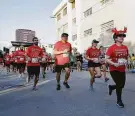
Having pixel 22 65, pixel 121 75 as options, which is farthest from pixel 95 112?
pixel 22 65

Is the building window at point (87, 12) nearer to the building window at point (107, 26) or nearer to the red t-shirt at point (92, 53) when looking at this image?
the building window at point (107, 26)

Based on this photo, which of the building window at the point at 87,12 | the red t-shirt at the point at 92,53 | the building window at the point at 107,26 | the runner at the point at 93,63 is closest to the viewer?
the runner at the point at 93,63

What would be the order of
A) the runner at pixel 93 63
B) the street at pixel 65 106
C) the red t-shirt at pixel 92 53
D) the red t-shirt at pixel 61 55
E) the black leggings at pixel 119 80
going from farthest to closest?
the red t-shirt at pixel 92 53, the red t-shirt at pixel 61 55, the runner at pixel 93 63, the black leggings at pixel 119 80, the street at pixel 65 106

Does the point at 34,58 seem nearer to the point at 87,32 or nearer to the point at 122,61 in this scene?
the point at 122,61

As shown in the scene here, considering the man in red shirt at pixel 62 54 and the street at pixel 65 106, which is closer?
the street at pixel 65 106

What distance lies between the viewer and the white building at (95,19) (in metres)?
26.1

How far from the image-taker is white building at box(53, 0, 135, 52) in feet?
85.7

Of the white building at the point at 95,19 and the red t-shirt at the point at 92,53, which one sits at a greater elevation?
the white building at the point at 95,19

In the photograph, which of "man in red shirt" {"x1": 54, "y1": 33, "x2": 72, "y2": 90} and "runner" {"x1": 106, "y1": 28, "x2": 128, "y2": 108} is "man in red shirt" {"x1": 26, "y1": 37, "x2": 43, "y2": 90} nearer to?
"man in red shirt" {"x1": 54, "y1": 33, "x2": 72, "y2": 90}

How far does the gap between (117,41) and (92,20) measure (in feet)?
93.9

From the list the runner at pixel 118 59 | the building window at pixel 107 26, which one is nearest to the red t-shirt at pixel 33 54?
the runner at pixel 118 59

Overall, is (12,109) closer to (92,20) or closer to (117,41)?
(117,41)

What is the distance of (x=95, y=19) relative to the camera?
3431 cm

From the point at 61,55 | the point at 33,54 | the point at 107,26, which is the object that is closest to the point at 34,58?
the point at 33,54
